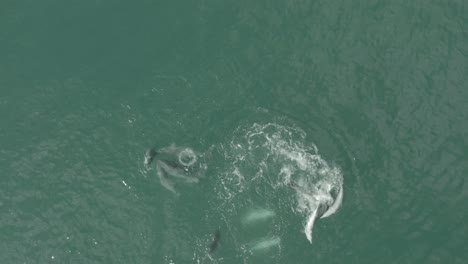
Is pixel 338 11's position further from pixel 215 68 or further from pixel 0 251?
pixel 0 251

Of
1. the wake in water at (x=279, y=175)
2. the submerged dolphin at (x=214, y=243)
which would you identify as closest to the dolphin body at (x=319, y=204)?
the wake in water at (x=279, y=175)

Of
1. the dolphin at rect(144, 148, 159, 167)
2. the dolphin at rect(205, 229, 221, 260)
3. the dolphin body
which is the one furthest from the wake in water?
the dolphin at rect(144, 148, 159, 167)

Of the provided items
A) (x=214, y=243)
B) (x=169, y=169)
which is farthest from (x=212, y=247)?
(x=169, y=169)

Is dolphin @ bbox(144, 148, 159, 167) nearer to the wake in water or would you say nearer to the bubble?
the bubble

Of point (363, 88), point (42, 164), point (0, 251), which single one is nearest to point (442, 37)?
point (363, 88)

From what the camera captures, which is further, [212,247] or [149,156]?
[149,156]

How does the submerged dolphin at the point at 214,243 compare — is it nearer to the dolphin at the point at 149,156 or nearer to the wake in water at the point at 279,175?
the wake in water at the point at 279,175

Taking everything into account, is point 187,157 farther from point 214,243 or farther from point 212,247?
point 212,247
